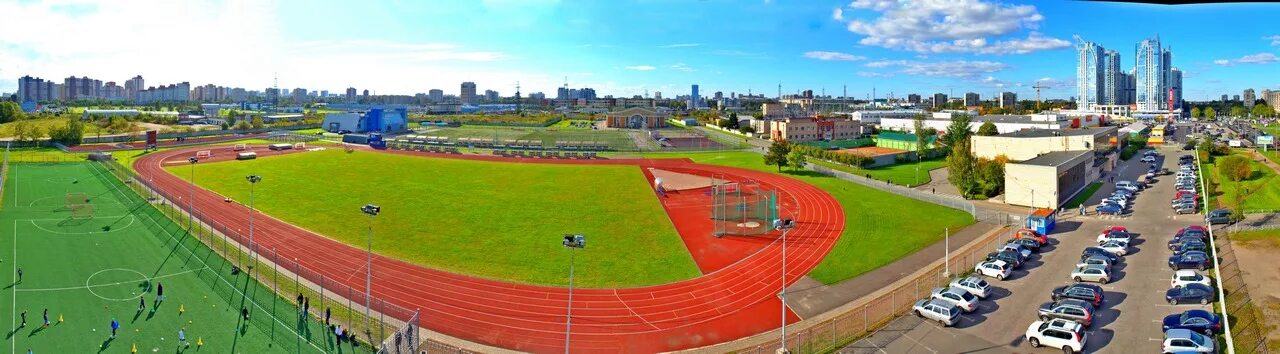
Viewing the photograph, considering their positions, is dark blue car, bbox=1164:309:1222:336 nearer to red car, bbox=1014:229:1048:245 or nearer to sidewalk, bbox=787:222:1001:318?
sidewalk, bbox=787:222:1001:318

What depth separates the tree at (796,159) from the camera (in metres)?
43.2

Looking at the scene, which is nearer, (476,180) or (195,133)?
(476,180)

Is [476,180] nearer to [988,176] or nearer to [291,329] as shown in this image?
[291,329]

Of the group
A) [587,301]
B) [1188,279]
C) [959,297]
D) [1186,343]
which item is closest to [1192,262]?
[1188,279]

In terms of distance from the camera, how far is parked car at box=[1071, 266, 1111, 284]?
723 inches

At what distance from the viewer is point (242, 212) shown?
99.6ft

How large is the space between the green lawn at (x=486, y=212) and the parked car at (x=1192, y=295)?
480 inches

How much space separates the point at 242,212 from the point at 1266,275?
1441 inches

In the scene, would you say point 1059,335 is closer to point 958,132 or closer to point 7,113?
point 958,132

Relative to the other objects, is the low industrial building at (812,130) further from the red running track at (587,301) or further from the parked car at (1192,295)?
the parked car at (1192,295)

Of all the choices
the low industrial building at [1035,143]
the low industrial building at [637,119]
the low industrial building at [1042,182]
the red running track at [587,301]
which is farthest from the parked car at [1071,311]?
the low industrial building at [637,119]

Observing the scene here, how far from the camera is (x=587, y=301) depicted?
722 inches

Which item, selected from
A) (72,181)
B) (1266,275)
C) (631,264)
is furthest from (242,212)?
(1266,275)

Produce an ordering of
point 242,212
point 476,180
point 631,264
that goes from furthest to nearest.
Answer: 1. point 476,180
2. point 242,212
3. point 631,264
